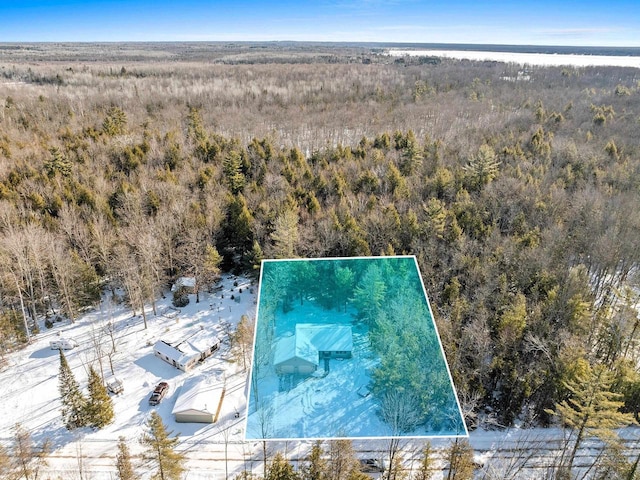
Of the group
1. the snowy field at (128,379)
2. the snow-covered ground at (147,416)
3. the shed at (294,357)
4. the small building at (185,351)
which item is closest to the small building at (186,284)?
the snowy field at (128,379)

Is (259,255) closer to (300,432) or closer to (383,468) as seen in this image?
(383,468)

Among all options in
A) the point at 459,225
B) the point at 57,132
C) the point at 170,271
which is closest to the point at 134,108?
the point at 57,132

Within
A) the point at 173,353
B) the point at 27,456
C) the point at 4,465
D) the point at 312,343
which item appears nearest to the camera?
the point at 312,343

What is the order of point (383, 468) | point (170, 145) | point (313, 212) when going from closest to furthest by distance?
1. point (383, 468)
2. point (313, 212)
3. point (170, 145)

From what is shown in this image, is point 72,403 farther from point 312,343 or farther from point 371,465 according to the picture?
point 312,343

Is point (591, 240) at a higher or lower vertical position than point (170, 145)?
lower

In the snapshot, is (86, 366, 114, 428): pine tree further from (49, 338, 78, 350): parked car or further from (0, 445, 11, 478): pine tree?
(49, 338, 78, 350): parked car

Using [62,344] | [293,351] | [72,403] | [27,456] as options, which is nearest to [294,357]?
[293,351]
